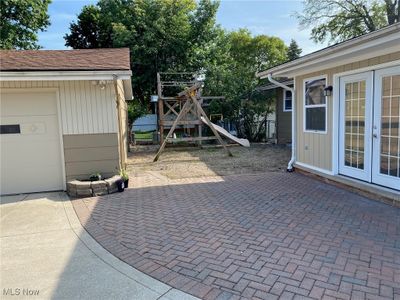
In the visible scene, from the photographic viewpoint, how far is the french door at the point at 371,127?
5.37 meters

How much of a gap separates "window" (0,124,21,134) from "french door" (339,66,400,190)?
6957 mm

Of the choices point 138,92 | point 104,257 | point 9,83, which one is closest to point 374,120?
point 104,257

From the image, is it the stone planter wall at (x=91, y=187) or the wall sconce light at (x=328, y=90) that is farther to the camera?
the wall sconce light at (x=328, y=90)

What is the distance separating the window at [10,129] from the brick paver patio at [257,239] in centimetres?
227

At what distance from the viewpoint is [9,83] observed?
6664 mm

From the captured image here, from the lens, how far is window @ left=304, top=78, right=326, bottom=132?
726cm

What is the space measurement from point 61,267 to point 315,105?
6.34 m

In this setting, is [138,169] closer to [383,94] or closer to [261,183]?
[261,183]

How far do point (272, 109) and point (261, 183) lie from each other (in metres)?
10.6

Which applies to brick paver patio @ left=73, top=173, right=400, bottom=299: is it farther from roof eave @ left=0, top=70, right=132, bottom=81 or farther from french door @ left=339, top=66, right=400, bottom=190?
roof eave @ left=0, top=70, right=132, bottom=81

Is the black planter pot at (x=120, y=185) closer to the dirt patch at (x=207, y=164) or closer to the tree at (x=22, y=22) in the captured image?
the dirt patch at (x=207, y=164)

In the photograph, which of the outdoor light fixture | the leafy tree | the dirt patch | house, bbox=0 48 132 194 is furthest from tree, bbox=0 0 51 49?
the outdoor light fixture

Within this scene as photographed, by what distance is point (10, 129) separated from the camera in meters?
6.88

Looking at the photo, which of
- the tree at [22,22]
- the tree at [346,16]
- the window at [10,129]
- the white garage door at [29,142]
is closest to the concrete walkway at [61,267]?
the white garage door at [29,142]
